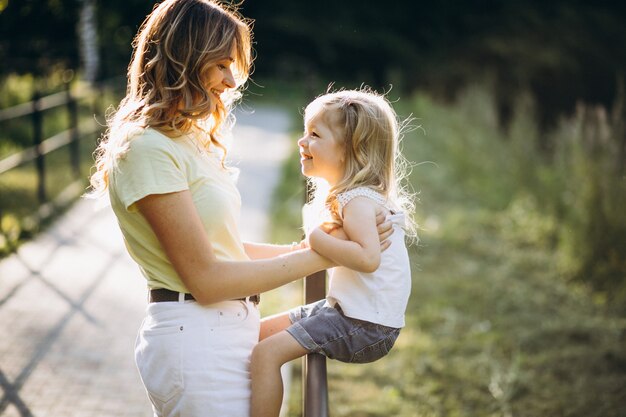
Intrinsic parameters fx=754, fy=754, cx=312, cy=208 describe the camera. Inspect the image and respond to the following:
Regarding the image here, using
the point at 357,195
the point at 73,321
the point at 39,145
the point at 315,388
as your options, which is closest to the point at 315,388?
the point at 315,388

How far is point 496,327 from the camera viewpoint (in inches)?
215

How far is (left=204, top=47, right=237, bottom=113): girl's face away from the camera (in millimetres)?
1948

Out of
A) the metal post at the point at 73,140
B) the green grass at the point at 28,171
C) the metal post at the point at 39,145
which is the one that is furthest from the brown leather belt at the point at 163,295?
the metal post at the point at 73,140

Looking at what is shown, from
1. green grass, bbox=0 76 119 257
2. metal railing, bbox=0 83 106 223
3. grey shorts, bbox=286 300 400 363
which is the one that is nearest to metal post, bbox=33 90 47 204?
metal railing, bbox=0 83 106 223

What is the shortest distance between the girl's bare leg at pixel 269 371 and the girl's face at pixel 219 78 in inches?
25.4

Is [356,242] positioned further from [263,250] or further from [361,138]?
[263,250]

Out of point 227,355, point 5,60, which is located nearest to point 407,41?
point 5,60

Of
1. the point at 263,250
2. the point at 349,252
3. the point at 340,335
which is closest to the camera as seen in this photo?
the point at 349,252

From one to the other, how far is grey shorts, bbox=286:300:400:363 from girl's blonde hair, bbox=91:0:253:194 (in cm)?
61

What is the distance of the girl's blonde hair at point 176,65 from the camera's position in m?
1.89

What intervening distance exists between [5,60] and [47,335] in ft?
18.8

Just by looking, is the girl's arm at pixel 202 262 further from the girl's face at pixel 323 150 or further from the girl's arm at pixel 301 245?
the girl's face at pixel 323 150

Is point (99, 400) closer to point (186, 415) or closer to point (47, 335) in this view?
point (47, 335)

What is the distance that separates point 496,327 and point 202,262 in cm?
401
